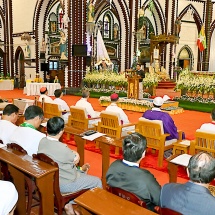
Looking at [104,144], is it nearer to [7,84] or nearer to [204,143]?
[204,143]

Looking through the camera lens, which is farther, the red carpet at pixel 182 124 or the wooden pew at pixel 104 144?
the red carpet at pixel 182 124

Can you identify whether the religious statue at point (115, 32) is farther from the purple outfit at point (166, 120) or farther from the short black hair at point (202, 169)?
the short black hair at point (202, 169)

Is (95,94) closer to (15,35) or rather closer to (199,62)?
(15,35)

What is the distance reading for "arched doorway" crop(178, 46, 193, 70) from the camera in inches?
998

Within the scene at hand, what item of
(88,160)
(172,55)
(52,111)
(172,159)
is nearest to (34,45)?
(172,55)

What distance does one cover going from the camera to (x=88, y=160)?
5.58m

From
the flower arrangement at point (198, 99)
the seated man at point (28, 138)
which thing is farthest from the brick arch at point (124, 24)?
the seated man at point (28, 138)

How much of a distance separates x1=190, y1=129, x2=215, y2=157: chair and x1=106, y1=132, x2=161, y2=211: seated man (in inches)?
84.7

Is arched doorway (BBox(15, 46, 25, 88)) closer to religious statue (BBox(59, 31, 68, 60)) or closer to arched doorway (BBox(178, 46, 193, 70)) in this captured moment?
religious statue (BBox(59, 31, 68, 60))

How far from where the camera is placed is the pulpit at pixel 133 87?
11.3m

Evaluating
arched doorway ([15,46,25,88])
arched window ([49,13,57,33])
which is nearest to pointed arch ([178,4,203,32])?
arched window ([49,13,57,33])

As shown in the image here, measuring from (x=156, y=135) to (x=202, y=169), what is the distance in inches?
122

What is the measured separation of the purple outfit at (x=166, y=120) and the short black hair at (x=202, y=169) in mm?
3324

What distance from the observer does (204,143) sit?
4555 mm
